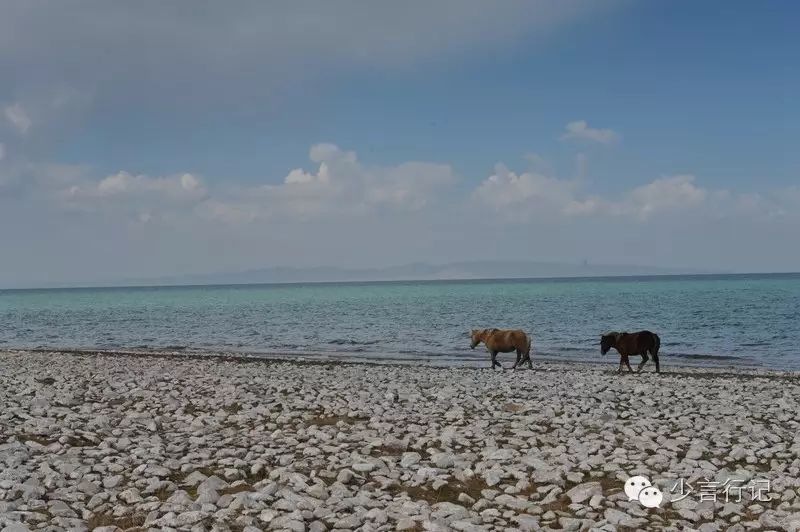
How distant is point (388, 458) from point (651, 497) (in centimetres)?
402

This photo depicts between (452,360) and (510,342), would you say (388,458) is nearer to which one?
(510,342)

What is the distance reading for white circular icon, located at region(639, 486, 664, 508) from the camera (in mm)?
8625

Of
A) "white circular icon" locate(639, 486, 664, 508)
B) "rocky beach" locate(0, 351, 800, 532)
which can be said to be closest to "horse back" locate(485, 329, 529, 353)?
"rocky beach" locate(0, 351, 800, 532)

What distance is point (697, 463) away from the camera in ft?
34.0

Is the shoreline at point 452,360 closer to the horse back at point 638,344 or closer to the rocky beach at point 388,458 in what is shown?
the horse back at point 638,344

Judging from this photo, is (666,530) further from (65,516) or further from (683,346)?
(683,346)

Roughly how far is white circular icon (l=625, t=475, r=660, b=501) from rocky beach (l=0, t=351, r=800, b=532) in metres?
0.11

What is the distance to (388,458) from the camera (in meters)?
10.6

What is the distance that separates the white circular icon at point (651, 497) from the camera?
862cm

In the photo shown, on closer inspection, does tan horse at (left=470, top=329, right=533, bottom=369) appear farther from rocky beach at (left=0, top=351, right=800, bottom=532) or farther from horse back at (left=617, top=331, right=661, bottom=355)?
rocky beach at (left=0, top=351, right=800, bottom=532)

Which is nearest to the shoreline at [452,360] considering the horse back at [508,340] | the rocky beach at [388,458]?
the horse back at [508,340]

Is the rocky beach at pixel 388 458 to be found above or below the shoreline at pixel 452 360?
above

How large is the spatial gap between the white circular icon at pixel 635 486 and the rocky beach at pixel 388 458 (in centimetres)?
11

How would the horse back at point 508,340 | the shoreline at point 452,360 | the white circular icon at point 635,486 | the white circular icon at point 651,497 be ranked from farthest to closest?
the shoreline at point 452,360 < the horse back at point 508,340 < the white circular icon at point 635,486 < the white circular icon at point 651,497
